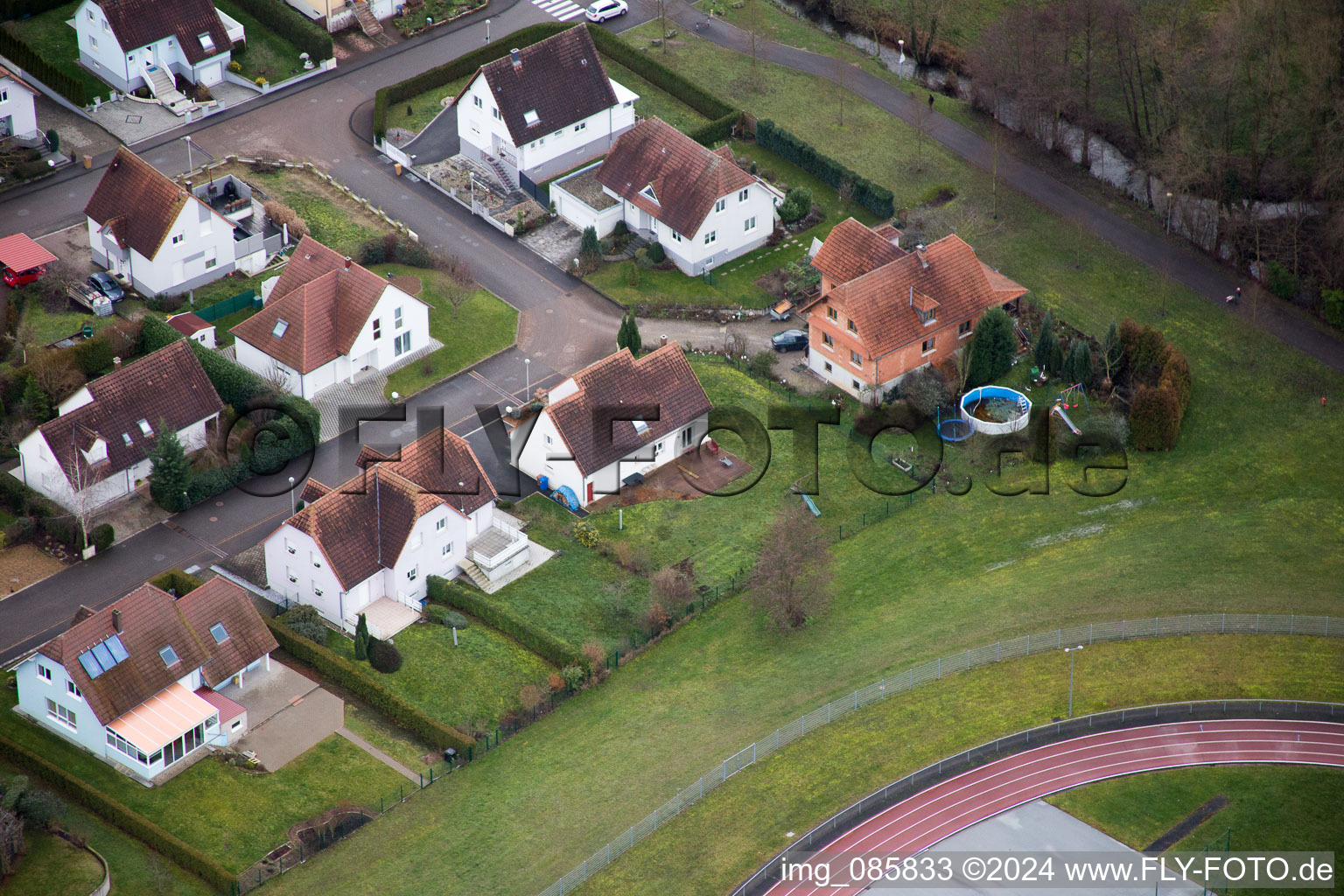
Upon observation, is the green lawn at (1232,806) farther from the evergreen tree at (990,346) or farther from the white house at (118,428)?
the white house at (118,428)

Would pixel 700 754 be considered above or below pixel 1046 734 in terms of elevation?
above

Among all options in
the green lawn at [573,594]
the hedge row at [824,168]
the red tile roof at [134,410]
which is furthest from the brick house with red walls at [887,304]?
the red tile roof at [134,410]

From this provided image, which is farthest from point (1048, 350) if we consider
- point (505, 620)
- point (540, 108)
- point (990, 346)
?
point (540, 108)

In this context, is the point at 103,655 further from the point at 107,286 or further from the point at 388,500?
the point at 107,286

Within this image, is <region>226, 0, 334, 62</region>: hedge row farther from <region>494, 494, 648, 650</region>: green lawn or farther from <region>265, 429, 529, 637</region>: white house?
<region>494, 494, 648, 650</region>: green lawn

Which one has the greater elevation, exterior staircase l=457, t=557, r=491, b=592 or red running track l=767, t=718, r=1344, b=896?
exterior staircase l=457, t=557, r=491, b=592

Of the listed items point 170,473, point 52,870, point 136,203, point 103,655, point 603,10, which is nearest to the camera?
point 52,870

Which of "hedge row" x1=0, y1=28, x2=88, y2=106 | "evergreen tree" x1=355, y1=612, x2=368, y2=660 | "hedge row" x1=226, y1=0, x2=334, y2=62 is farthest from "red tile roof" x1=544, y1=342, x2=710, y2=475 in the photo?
"hedge row" x1=0, y1=28, x2=88, y2=106
